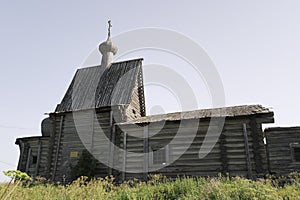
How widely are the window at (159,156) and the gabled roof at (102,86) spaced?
4327mm

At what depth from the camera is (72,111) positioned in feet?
60.1

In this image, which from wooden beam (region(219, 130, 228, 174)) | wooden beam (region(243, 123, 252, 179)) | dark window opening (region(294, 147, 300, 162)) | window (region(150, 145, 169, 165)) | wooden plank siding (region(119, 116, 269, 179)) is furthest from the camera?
window (region(150, 145, 169, 165))

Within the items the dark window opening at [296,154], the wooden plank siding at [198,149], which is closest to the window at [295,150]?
the dark window opening at [296,154]

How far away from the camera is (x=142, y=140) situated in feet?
49.8

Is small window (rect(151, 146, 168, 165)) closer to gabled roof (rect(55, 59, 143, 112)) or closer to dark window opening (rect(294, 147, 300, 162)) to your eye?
gabled roof (rect(55, 59, 143, 112))

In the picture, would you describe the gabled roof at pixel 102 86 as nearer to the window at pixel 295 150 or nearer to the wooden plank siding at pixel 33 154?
the wooden plank siding at pixel 33 154

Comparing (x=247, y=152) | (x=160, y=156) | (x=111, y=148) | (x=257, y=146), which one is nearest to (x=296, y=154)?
(x=257, y=146)

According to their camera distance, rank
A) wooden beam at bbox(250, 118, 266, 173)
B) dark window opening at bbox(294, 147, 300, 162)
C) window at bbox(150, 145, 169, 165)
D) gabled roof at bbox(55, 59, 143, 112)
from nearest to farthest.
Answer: wooden beam at bbox(250, 118, 266, 173), dark window opening at bbox(294, 147, 300, 162), window at bbox(150, 145, 169, 165), gabled roof at bbox(55, 59, 143, 112)

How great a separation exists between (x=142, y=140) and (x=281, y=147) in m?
8.24

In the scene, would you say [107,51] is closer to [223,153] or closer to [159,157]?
[159,157]

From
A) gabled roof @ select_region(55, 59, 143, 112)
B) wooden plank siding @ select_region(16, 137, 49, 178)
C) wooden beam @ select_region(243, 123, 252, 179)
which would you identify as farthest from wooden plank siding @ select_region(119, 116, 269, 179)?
wooden plank siding @ select_region(16, 137, 49, 178)

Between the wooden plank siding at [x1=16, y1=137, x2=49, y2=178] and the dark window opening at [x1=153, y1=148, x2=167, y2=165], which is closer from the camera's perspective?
the dark window opening at [x1=153, y1=148, x2=167, y2=165]

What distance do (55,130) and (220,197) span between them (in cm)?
1444

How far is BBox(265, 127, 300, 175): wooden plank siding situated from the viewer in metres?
14.1
